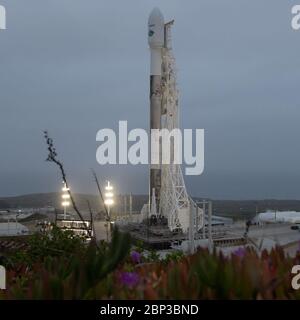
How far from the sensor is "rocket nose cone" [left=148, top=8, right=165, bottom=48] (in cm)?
2867

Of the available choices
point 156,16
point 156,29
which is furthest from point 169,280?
point 156,16

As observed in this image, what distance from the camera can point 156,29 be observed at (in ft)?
94.4

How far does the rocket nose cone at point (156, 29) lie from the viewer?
2867cm

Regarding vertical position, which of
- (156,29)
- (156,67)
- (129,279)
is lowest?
(129,279)

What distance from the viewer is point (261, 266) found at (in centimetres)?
167

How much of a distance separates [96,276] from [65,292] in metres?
0.17

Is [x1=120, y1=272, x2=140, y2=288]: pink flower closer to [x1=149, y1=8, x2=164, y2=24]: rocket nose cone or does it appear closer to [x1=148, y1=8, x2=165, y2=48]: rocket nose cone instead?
[x1=148, y1=8, x2=165, y2=48]: rocket nose cone

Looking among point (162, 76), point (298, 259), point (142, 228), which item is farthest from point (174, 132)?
point (298, 259)

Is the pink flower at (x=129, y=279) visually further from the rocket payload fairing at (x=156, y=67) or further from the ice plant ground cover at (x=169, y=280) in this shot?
the rocket payload fairing at (x=156, y=67)

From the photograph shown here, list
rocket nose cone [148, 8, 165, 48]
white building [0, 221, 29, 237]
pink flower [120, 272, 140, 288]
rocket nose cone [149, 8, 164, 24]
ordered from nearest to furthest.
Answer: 1. pink flower [120, 272, 140, 288]
2. white building [0, 221, 29, 237]
3. rocket nose cone [148, 8, 165, 48]
4. rocket nose cone [149, 8, 164, 24]

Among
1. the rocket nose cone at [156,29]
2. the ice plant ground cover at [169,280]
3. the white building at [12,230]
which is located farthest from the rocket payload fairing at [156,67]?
the ice plant ground cover at [169,280]

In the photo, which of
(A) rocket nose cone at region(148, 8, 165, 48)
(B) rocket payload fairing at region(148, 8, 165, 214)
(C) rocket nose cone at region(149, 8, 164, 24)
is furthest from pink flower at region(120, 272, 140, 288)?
(C) rocket nose cone at region(149, 8, 164, 24)

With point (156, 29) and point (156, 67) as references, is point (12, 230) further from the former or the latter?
point (156, 29)
